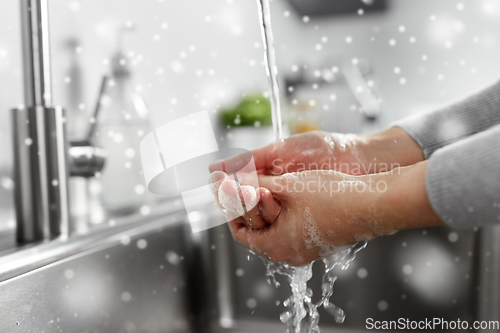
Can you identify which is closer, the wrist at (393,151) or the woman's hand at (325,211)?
the woman's hand at (325,211)

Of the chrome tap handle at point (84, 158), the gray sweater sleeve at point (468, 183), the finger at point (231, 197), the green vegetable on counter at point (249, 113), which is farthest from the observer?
the green vegetable on counter at point (249, 113)

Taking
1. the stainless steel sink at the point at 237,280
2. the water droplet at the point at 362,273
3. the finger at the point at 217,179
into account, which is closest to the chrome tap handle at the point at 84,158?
the stainless steel sink at the point at 237,280

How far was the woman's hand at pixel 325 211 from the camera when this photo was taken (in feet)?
1.17

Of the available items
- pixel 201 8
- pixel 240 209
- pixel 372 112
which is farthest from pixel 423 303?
pixel 372 112

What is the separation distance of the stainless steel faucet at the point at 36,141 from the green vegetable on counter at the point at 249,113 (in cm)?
72

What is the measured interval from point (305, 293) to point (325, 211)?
18 cm

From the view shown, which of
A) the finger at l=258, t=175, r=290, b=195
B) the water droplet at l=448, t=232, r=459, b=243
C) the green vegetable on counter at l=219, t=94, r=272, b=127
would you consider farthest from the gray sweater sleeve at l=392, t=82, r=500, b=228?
the green vegetable on counter at l=219, t=94, r=272, b=127

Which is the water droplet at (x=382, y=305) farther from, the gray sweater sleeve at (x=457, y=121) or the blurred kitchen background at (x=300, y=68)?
the gray sweater sleeve at (x=457, y=121)

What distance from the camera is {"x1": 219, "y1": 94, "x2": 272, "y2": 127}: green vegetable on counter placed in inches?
44.8

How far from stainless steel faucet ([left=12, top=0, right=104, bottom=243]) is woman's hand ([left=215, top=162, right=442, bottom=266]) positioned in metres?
0.19

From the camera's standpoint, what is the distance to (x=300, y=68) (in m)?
2.04

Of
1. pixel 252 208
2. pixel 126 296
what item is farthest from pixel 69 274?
pixel 252 208

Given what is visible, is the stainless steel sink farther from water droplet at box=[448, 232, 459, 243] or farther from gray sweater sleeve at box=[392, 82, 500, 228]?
gray sweater sleeve at box=[392, 82, 500, 228]

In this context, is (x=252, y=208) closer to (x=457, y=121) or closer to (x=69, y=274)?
(x=69, y=274)
